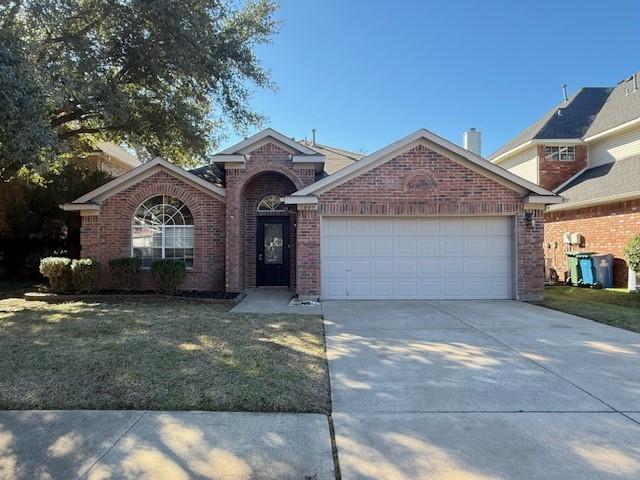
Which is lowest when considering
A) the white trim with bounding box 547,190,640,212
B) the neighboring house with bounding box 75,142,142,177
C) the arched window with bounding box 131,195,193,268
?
the arched window with bounding box 131,195,193,268

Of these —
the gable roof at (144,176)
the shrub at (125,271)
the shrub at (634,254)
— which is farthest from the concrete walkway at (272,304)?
the shrub at (634,254)

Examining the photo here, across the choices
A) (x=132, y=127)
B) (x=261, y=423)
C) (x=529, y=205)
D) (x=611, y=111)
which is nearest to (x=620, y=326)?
(x=529, y=205)

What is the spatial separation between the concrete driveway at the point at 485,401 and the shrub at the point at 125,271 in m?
6.69

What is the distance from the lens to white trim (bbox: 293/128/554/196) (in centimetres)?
1084

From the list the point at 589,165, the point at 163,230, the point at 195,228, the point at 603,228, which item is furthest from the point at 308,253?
the point at 589,165

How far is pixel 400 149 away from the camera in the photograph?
10984mm

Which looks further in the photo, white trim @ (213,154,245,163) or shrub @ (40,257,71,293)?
white trim @ (213,154,245,163)

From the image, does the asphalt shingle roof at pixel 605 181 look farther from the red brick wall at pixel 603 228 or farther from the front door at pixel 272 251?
the front door at pixel 272 251

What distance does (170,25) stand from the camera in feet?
37.4

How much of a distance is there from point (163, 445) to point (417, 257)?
883 cm

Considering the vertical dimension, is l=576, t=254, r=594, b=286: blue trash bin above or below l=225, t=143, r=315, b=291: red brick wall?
below

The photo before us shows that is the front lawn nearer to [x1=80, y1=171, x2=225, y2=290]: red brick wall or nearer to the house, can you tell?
the house

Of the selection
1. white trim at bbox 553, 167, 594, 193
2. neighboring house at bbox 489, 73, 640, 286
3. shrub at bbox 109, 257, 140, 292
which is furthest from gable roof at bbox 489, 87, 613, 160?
shrub at bbox 109, 257, 140, 292

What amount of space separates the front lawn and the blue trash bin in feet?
34.6
